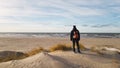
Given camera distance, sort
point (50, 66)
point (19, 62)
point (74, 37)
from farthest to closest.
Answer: point (74, 37), point (19, 62), point (50, 66)

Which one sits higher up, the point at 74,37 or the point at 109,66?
the point at 74,37

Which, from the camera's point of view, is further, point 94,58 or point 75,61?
point 94,58

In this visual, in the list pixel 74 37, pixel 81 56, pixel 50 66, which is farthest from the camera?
pixel 74 37

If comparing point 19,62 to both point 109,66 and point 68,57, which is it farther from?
point 109,66

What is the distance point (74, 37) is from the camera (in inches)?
553

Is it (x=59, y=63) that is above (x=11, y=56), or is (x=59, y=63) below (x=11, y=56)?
above

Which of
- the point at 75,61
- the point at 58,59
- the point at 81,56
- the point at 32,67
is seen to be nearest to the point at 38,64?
the point at 32,67

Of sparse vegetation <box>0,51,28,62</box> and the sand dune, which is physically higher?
the sand dune

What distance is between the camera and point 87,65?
10.8 m

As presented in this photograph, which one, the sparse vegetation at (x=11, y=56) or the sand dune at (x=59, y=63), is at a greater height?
the sand dune at (x=59, y=63)

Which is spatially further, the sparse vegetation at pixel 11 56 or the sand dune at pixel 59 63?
the sparse vegetation at pixel 11 56

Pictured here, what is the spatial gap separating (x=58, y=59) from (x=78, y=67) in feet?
3.63

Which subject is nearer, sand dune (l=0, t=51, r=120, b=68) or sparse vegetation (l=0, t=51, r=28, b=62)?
sand dune (l=0, t=51, r=120, b=68)

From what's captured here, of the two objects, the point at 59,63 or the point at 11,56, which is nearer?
the point at 59,63
